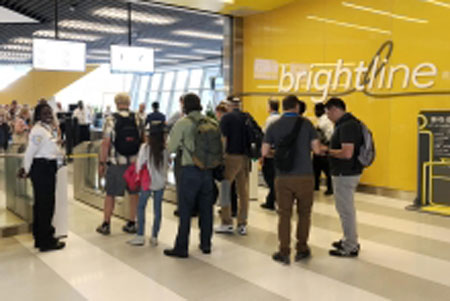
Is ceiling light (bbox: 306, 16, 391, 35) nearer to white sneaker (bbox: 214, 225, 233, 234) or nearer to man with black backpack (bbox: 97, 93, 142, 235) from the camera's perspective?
white sneaker (bbox: 214, 225, 233, 234)

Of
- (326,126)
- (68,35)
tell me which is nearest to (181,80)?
(68,35)

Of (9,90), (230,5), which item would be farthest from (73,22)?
(9,90)

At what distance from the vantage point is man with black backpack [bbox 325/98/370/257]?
3.98m

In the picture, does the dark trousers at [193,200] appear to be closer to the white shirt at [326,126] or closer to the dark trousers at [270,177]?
the dark trousers at [270,177]

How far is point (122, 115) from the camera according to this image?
15.5 ft

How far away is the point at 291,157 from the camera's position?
3.79m

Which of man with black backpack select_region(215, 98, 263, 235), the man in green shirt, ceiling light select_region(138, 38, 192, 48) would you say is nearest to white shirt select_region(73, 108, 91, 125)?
ceiling light select_region(138, 38, 192, 48)

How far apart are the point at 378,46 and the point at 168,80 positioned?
2301 cm

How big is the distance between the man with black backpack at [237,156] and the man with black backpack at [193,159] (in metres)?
0.72

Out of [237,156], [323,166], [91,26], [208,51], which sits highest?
[208,51]

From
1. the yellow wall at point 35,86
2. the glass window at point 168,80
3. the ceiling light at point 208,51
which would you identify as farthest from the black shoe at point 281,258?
the glass window at point 168,80

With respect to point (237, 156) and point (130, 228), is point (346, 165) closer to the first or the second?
point (237, 156)

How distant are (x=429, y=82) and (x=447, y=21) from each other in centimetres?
88

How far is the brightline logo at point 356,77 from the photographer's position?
21.8ft
